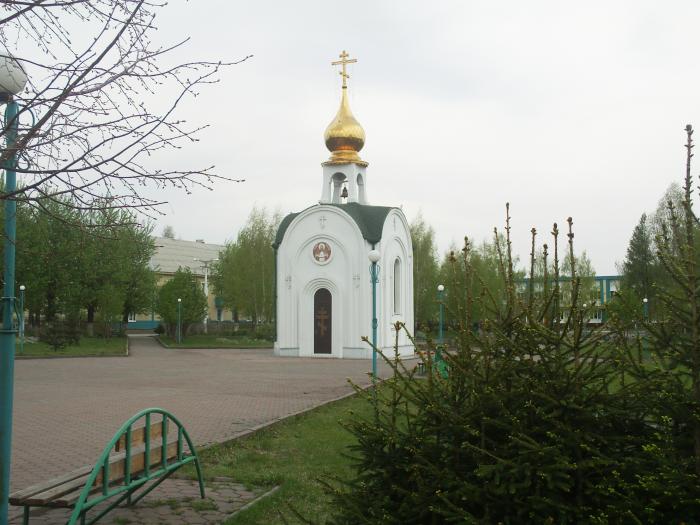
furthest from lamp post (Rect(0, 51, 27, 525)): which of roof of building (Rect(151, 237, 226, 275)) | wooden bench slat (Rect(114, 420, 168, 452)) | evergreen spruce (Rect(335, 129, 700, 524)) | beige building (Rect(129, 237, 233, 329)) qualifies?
roof of building (Rect(151, 237, 226, 275))

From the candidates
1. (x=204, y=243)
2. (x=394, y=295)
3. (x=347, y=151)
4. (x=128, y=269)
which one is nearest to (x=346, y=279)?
(x=394, y=295)

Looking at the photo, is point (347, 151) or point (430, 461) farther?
point (347, 151)

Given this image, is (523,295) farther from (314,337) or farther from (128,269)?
(128,269)

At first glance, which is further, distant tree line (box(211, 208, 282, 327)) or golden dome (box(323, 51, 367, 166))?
distant tree line (box(211, 208, 282, 327))

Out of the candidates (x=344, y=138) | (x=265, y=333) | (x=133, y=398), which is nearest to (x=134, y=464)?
(x=133, y=398)

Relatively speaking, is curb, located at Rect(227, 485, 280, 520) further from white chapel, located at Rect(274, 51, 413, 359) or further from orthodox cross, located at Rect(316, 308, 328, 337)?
orthodox cross, located at Rect(316, 308, 328, 337)

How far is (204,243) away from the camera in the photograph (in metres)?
83.9

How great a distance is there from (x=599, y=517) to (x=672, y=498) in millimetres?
298

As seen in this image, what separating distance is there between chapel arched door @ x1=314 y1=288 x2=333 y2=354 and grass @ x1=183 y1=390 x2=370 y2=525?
2064cm

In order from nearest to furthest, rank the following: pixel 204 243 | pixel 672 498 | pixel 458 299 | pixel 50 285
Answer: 1. pixel 672 498
2. pixel 458 299
3. pixel 50 285
4. pixel 204 243

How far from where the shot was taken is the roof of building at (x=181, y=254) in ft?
231

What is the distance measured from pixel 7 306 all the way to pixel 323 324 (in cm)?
2704

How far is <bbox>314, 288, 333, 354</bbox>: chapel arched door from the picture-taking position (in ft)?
106

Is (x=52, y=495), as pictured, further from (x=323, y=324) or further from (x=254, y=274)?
(x=254, y=274)
